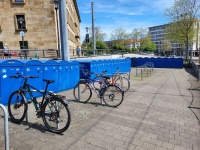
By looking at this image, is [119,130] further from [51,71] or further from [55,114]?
[51,71]

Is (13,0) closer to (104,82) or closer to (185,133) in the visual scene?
(104,82)

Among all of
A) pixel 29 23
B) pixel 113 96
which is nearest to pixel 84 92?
pixel 113 96

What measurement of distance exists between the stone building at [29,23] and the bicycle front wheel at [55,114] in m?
21.0

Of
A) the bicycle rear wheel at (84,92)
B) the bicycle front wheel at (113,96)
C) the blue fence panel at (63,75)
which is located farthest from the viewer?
the blue fence panel at (63,75)

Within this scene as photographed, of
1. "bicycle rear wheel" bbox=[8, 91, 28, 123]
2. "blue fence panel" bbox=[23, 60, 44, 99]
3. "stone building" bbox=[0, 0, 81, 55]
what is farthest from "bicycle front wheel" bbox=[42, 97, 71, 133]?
"stone building" bbox=[0, 0, 81, 55]

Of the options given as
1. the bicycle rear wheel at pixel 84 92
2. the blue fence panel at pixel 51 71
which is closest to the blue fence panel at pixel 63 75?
the blue fence panel at pixel 51 71

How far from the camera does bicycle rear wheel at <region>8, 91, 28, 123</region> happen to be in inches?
181

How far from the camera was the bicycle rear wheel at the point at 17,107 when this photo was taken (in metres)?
4.59

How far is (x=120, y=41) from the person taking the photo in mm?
82750

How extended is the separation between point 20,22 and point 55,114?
24.7m

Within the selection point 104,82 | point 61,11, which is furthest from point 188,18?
point 104,82

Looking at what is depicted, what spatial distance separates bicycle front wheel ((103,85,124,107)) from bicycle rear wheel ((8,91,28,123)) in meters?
2.52

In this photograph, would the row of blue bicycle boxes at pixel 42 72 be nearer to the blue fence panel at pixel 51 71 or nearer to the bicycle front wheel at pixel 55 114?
the blue fence panel at pixel 51 71

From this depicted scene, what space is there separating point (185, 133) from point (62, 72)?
19.2 feet
